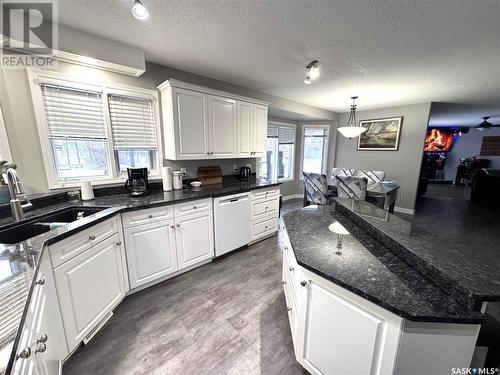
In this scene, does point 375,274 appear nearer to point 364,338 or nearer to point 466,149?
point 364,338

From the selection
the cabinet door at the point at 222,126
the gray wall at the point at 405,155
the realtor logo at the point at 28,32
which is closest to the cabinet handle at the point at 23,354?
the realtor logo at the point at 28,32

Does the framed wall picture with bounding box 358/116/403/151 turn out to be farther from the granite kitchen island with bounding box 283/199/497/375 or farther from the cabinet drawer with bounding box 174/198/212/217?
the cabinet drawer with bounding box 174/198/212/217

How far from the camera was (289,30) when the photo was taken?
175 centimetres

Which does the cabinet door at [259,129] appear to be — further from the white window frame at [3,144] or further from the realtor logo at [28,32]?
the white window frame at [3,144]

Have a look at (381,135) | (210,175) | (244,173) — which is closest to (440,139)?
(381,135)

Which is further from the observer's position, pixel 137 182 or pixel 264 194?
pixel 264 194

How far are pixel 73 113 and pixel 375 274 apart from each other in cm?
292

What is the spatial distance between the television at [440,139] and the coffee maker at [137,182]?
11.1 m

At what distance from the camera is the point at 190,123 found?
2.53 m

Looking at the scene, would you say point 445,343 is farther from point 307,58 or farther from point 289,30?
point 307,58

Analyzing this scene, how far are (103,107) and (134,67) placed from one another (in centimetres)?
57

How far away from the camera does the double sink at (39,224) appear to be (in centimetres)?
140

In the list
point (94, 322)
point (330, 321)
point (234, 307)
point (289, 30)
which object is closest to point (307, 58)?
point (289, 30)

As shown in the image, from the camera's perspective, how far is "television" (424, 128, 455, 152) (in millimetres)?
8539
